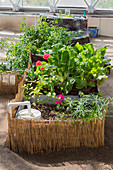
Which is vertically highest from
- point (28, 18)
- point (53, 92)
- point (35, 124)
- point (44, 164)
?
point (28, 18)

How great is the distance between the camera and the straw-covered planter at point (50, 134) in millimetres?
2959

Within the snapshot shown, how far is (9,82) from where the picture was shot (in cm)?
491

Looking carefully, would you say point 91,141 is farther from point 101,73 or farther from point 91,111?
point 101,73

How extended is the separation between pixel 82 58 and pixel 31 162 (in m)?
1.60

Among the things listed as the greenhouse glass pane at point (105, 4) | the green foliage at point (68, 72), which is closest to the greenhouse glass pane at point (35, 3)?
the greenhouse glass pane at point (105, 4)

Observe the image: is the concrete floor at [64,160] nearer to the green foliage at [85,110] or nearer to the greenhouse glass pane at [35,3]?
the green foliage at [85,110]

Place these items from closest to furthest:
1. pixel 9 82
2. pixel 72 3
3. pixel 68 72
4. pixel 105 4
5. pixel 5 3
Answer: pixel 68 72 < pixel 9 82 < pixel 105 4 < pixel 72 3 < pixel 5 3

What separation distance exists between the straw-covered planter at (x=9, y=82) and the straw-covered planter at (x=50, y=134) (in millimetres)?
1768

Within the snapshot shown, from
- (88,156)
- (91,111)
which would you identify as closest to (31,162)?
(88,156)

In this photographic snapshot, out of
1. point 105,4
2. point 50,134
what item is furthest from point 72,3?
point 50,134

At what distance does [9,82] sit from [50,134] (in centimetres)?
214

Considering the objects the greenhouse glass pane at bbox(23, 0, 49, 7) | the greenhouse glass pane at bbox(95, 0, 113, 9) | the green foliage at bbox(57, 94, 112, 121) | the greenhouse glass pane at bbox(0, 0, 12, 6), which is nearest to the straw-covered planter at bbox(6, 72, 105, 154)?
the green foliage at bbox(57, 94, 112, 121)

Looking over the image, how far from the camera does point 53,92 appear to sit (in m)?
3.57

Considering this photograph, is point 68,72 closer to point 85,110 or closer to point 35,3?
point 85,110
